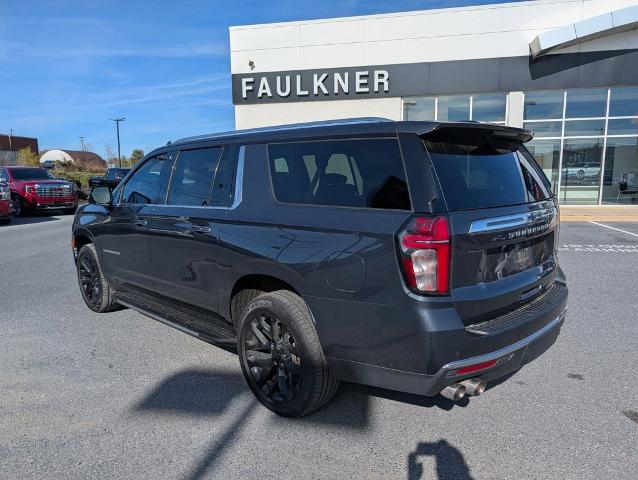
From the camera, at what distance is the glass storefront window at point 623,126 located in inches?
663

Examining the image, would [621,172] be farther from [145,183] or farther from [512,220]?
[145,183]

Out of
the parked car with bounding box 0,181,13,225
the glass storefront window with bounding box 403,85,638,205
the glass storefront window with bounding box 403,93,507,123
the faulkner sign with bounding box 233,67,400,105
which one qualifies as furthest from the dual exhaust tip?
the faulkner sign with bounding box 233,67,400,105

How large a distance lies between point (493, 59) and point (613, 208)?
6763 millimetres

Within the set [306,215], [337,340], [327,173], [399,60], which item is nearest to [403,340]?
[337,340]

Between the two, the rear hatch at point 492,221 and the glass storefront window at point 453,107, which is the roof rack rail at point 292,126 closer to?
the rear hatch at point 492,221

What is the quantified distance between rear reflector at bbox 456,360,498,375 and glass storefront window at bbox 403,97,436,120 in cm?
1626

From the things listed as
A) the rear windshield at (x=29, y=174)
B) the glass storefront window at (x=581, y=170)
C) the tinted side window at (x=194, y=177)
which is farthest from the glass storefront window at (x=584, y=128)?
the rear windshield at (x=29, y=174)

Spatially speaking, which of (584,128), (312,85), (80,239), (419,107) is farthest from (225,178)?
(584,128)

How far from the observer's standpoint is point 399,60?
57.0ft

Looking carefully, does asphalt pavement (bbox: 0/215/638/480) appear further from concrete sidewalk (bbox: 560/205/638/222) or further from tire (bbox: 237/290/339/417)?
concrete sidewalk (bbox: 560/205/638/222)

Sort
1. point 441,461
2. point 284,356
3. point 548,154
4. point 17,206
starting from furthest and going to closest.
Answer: point 548,154 → point 17,206 → point 284,356 → point 441,461

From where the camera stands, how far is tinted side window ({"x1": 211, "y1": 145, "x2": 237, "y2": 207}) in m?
3.61

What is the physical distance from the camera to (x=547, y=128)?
56.7 ft

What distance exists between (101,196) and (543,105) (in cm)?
1630
